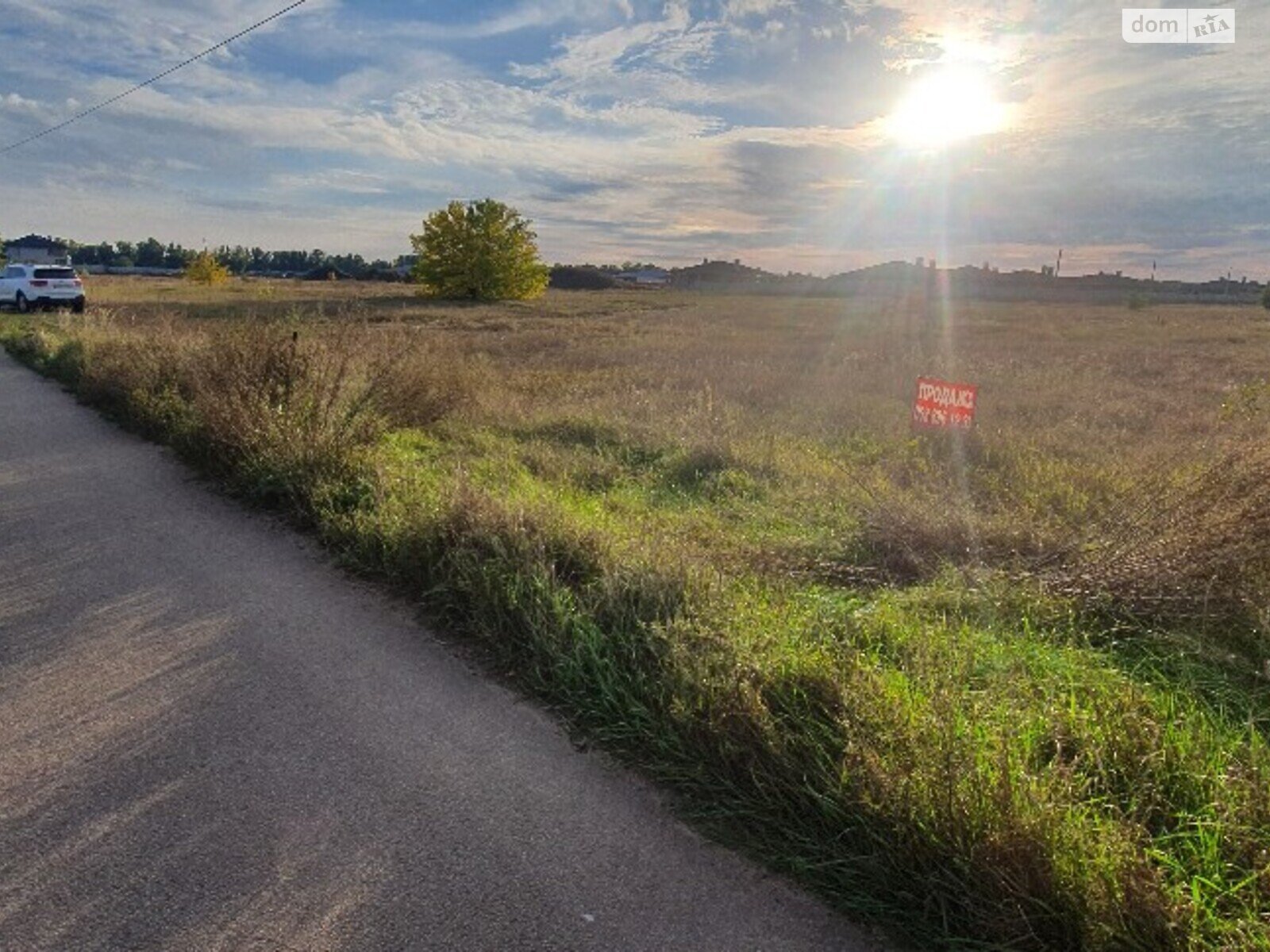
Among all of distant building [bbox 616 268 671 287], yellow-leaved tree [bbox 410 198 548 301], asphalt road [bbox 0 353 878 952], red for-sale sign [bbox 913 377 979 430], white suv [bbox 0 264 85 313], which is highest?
distant building [bbox 616 268 671 287]

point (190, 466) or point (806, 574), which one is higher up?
point (190, 466)

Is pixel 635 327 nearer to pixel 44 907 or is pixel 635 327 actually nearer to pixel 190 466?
pixel 190 466

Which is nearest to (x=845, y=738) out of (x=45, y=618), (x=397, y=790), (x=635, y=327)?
(x=397, y=790)

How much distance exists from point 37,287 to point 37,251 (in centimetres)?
5111

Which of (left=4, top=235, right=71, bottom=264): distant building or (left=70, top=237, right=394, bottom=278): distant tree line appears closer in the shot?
(left=4, top=235, right=71, bottom=264): distant building

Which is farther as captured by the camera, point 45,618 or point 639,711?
point 45,618

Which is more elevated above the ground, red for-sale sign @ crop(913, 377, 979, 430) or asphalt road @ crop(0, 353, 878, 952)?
red for-sale sign @ crop(913, 377, 979, 430)

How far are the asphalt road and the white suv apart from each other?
2976 centimetres

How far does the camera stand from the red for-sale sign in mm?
8367

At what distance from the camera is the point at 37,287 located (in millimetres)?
27078

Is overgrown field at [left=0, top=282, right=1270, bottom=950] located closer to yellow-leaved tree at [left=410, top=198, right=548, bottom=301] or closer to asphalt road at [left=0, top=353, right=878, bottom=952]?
asphalt road at [left=0, top=353, right=878, bottom=952]

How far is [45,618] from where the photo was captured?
399 cm

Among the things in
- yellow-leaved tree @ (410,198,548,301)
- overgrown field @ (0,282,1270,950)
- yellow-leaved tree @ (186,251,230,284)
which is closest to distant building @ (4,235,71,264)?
yellow-leaved tree @ (186,251,230,284)

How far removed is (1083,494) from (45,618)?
7.48 metres
